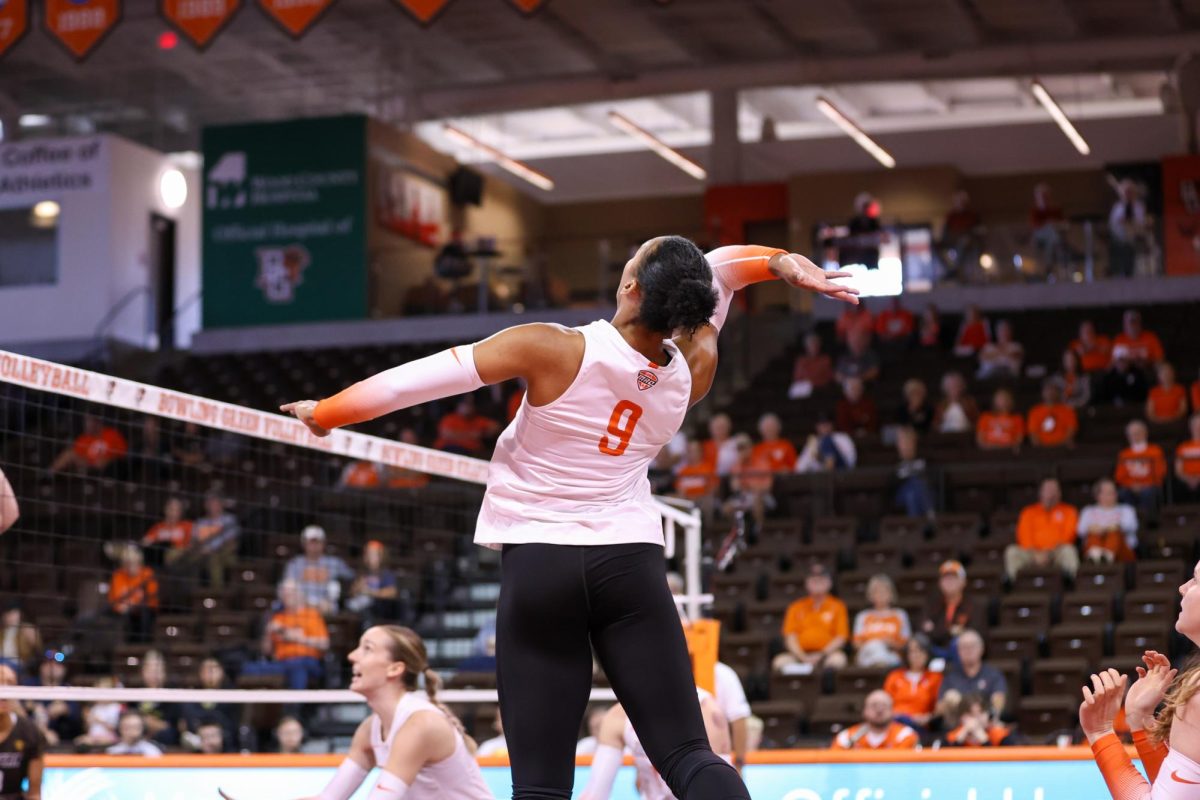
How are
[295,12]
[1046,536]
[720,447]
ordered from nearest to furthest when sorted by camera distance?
[1046,536], [295,12], [720,447]

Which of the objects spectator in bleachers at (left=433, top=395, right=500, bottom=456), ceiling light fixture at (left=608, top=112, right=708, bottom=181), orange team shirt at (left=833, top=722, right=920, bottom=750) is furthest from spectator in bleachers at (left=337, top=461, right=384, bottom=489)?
ceiling light fixture at (left=608, top=112, right=708, bottom=181)

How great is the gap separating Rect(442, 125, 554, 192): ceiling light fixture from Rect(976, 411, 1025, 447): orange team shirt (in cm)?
1285

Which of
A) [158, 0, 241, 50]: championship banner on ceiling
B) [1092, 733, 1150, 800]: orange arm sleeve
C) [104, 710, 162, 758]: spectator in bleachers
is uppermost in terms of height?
[158, 0, 241, 50]: championship banner on ceiling

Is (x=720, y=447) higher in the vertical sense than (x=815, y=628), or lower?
higher

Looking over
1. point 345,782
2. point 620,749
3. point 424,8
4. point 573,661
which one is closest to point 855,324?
point 424,8

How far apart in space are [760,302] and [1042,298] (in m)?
6.10

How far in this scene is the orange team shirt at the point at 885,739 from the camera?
1035 centimetres

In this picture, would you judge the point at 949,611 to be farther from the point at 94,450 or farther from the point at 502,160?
the point at 502,160

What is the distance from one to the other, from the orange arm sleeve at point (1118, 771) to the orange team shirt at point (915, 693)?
278 inches

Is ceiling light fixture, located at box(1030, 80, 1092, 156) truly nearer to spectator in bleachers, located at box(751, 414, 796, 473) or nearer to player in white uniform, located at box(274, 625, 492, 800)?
spectator in bleachers, located at box(751, 414, 796, 473)

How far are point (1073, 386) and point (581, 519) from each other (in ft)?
45.2

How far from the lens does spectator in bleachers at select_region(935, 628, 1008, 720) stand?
1070 cm

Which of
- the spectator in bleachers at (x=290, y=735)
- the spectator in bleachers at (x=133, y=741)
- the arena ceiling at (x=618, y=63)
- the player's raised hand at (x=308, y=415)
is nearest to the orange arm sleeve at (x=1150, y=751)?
the player's raised hand at (x=308, y=415)

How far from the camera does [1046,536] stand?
13281 mm
